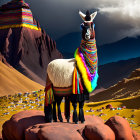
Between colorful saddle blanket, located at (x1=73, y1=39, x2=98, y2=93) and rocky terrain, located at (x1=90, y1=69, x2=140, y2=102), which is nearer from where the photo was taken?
colorful saddle blanket, located at (x1=73, y1=39, x2=98, y2=93)

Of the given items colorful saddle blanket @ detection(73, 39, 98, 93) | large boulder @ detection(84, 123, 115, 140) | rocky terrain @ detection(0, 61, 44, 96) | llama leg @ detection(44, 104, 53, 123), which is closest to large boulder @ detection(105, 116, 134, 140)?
large boulder @ detection(84, 123, 115, 140)

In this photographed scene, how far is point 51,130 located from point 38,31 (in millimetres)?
66034

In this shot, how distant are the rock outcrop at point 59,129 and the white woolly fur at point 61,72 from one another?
154 centimetres

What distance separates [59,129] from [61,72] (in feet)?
7.11

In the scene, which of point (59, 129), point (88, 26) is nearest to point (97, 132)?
point (59, 129)

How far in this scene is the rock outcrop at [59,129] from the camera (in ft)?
26.3

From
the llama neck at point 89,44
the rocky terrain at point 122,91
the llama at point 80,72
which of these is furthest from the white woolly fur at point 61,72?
the rocky terrain at point 122,91

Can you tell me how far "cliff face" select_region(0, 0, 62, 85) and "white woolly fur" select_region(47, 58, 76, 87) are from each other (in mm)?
52455

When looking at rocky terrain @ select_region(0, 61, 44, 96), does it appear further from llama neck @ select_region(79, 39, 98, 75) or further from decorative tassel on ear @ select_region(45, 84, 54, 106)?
llama neck @ select_region(79, 39, 98, 75)

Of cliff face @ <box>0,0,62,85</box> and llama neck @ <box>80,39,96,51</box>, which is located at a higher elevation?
llama neck @ <box>80,39,96,51</box>

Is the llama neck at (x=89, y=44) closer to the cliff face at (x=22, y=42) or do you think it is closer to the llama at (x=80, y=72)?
the llama at (x=80, y=72)

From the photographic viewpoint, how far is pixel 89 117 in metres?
10.5

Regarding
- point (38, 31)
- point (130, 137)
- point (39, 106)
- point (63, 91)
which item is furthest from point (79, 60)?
point (38, 31)

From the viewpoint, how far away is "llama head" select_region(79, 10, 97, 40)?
9227 mm
